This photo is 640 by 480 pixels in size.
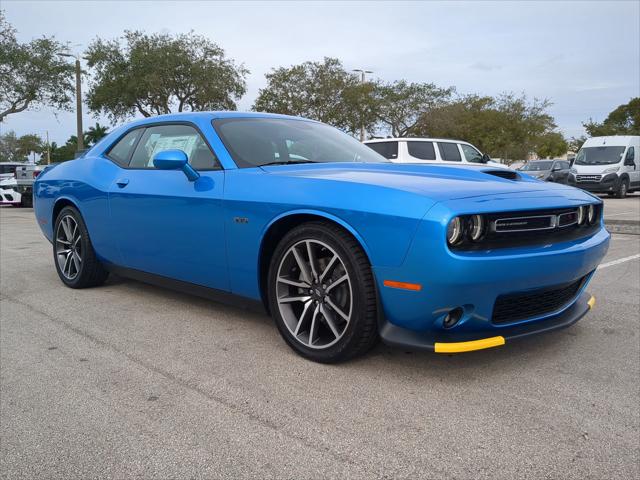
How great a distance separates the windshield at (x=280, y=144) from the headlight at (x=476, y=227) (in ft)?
4.53

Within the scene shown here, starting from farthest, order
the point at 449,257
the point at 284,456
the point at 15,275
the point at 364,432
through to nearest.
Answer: the point at 15,275 < the point at 449,257 < the point at 364,432 < the point at 284,456

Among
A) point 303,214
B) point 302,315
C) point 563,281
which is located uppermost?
point 303,214

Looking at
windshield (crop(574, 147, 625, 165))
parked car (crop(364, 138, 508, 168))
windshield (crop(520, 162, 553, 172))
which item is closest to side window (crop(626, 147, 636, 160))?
windshield (crop(574, 147, 625, 165))

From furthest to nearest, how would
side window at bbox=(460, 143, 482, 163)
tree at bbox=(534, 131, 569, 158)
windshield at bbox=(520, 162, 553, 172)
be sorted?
tree at bbox=(534, 131, 569, 158)
windshield at bbox=(520, 162, 553, 172)
side window at bbox=(460, 143, 482, 163)

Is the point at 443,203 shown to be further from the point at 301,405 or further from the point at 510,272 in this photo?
the point at 301,405

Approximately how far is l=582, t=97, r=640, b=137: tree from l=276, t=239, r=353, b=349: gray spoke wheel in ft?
192

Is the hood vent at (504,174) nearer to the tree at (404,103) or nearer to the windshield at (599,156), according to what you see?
the windshield at (599,156)

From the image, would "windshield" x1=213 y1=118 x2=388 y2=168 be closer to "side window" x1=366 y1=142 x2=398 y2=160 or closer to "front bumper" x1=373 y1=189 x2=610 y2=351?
"front bumper" x1=373 y1=189 x2=610 y2=351

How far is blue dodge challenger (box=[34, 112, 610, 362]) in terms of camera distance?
2428 millimetres

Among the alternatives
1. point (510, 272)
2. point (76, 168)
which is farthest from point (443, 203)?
point (76, 168)

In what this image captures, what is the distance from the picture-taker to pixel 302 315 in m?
2.89

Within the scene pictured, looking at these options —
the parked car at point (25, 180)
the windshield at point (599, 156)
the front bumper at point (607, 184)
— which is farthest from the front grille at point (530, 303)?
the windshield at point (599, 156)

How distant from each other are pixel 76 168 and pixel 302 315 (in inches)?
110

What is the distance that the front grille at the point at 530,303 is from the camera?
256 centimetres
